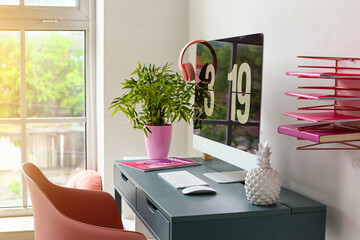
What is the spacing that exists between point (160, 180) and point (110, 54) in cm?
128

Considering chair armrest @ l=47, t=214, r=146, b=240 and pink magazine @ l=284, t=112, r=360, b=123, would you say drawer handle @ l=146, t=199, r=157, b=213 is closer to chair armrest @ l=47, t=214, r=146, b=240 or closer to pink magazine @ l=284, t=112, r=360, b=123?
chair armrest @ l=47, t=214, r=146, b=240

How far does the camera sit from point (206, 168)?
7.84 feet

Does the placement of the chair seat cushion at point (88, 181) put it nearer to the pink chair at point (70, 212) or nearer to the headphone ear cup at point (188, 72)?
the pink chair at point (70, 212)

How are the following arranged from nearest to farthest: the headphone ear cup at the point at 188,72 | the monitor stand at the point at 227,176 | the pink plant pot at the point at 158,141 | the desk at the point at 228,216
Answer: the desk at the point at 228,216 → the monitor stand at the point at 227,176 → the headphone ear cup at the point at 188,72 → the pink plant pot at the point at 158,141

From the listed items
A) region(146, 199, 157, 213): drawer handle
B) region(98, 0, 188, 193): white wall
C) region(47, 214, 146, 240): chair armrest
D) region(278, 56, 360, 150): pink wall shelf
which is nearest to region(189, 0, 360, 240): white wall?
region(278, 56, 360, 150): pink wall shelf

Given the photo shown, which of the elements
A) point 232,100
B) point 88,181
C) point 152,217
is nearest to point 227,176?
point 232,100

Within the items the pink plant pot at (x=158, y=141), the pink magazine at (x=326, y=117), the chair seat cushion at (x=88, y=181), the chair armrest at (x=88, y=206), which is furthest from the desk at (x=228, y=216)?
the chair seat cushion at (x=88, y=181)

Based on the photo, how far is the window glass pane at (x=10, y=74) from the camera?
3381 mm

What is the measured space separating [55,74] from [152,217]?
1919 mm

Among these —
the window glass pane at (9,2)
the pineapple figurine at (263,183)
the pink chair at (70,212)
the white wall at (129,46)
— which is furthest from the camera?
the window glass pane at (9,2)

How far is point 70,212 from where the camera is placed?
2.39 m

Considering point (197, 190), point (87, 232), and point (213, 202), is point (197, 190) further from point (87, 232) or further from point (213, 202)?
point (87, 232)

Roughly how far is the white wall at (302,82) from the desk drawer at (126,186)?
24.2 inches

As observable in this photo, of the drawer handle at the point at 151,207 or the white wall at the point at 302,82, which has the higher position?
the white wall at the point at 302,82
